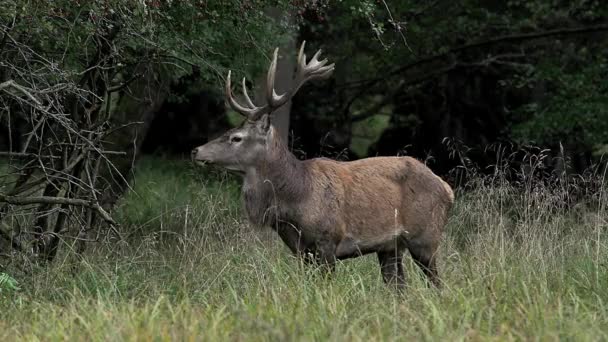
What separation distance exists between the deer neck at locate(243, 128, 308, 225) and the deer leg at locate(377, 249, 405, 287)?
3.12ft

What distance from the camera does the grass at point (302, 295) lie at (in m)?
5.93

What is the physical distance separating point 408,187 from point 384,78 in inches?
264

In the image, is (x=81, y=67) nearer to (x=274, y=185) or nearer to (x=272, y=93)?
(x=272, y=93)

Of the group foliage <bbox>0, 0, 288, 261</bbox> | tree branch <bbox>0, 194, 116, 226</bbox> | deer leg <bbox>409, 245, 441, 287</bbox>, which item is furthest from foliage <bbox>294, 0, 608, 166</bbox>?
tree branch <bbox>0, 194, 116, 226</bbox>

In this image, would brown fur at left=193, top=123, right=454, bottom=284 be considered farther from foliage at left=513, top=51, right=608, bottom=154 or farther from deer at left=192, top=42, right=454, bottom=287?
foliage at left=513, top=51, right=608, bottom=154

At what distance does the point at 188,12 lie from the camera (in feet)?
31.2

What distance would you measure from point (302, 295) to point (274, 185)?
242 centimetres

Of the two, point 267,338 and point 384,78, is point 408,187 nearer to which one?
point 267,338

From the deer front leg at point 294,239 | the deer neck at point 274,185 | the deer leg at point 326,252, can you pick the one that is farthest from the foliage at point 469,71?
the deer leg at point 326,252

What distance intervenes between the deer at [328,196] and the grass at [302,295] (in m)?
0.20

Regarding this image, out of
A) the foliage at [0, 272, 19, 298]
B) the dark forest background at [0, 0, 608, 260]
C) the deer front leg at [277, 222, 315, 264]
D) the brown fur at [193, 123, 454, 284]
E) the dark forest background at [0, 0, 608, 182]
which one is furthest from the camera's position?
the dark forest background at [0, 0, 608, 182]

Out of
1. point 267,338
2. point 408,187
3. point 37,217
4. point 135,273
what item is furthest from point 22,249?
point 267,338

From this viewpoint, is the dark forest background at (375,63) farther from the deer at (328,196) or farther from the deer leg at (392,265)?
the deer leg at (392,265)

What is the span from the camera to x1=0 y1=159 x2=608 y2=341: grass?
5.93m
